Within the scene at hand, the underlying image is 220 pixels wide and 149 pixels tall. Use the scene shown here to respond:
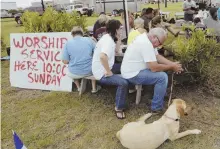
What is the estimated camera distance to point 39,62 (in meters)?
4.76

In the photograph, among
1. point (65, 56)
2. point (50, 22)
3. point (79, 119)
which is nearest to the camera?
point (79, 119)

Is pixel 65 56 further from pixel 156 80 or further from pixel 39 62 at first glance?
pixel 156 80

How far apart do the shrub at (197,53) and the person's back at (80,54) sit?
133 cm

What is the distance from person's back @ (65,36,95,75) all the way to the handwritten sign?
573mm

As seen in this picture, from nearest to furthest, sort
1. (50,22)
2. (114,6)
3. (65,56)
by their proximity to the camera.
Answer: (65,56) → (50,22) → (114,6)

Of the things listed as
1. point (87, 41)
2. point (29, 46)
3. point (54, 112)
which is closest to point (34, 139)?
point (54, 112)

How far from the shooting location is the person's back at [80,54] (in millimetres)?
3891

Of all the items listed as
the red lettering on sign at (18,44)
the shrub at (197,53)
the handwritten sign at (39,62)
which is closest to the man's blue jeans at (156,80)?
the shrub at (197,53)

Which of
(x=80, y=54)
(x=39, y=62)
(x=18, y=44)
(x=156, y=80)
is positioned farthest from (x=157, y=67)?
(x=18, y=44)

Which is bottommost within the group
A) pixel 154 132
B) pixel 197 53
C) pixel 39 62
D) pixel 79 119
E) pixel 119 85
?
pixel 79 119

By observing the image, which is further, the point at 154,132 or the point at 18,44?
the point at 18,44

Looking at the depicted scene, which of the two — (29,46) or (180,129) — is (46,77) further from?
(180,129)

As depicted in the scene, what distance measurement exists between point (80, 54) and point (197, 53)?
173 cm

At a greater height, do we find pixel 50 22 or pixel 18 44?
pixel 50 22
